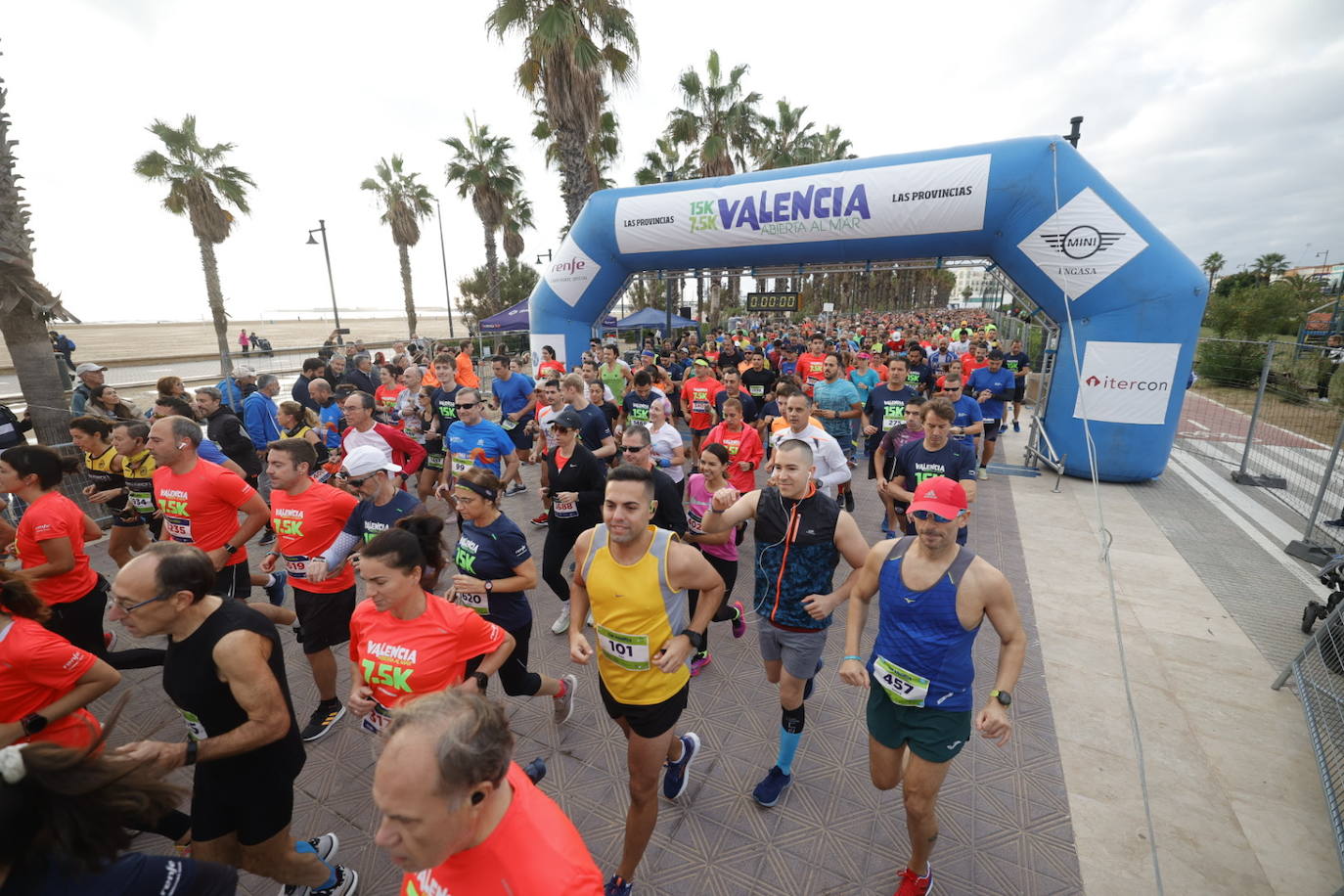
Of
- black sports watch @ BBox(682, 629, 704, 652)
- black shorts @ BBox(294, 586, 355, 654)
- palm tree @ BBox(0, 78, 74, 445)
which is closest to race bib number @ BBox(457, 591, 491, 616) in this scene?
black shorts @ BBox(294, 586, 355, 654)

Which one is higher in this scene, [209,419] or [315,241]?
[315,241]

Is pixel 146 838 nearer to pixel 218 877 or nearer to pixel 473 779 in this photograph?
pixel 218 877

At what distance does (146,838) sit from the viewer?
→ 314 centimetres

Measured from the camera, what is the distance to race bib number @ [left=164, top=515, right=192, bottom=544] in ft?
13.1

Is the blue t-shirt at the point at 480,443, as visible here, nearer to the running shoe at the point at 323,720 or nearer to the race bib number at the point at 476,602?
the race bib number at the point at 476,602

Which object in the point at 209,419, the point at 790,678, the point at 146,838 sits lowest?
the point at 146,838

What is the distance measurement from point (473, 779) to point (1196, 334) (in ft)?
36.4

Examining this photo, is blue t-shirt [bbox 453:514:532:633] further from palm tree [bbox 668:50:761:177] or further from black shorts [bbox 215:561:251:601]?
palm tree [bbox 668:50:761:177]

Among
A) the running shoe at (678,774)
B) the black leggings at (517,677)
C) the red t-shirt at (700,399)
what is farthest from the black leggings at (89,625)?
the red t-shirt at (700,399)

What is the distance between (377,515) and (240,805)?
1.71 metres

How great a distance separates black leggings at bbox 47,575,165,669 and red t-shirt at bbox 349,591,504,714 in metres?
2.16

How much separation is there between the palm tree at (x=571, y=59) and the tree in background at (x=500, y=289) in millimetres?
16980

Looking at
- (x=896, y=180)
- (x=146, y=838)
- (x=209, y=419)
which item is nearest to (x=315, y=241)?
(x=209, y=419)

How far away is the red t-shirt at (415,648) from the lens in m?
2.44
